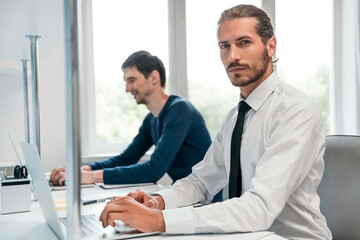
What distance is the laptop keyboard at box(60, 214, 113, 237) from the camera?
3.12 ft

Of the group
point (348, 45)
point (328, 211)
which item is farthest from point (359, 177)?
point (348, 45)

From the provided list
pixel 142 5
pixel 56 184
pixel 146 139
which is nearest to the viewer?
pixel 56 184

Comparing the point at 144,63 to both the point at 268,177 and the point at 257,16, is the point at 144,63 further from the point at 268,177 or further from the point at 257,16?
the point at 268,177

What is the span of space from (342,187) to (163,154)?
88 centimetres

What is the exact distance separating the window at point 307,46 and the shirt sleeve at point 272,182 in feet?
8.09

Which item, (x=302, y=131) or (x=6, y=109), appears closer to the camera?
(x=302, y=131)

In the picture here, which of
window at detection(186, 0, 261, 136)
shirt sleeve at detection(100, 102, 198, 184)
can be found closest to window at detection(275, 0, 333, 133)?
window at detection(186, 0, 261, 136)

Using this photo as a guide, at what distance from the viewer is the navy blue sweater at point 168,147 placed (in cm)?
183

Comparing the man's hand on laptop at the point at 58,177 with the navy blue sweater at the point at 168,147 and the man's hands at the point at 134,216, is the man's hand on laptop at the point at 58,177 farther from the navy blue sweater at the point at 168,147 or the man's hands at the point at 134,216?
the man's hands at the point at 134,216

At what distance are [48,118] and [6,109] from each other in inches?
10.6

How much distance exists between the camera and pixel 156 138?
229 centimetres

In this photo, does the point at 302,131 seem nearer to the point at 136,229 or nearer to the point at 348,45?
the point at 136,229

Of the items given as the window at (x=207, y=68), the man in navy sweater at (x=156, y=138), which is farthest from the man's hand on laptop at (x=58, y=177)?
the window at (x=207, y=68)

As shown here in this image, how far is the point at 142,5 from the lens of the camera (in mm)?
3012
